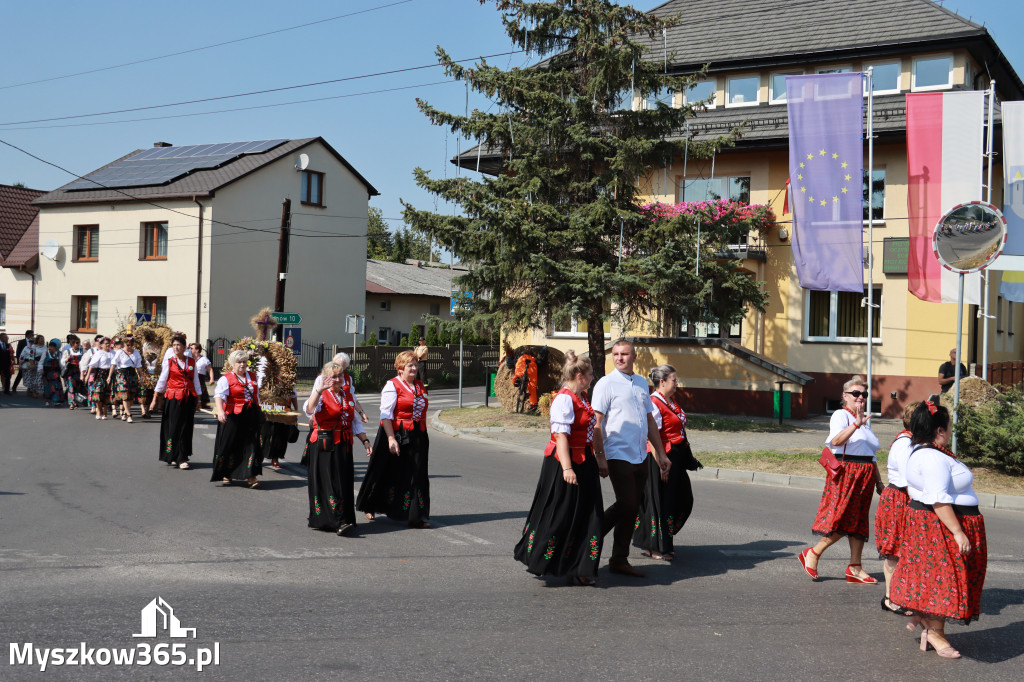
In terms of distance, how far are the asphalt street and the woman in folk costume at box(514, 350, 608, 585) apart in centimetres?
21

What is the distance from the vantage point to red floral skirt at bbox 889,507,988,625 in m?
5.32

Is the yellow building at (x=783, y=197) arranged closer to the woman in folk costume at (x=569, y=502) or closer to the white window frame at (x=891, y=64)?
the white window frame at (x=891, y=64)

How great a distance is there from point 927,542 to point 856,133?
46.1 feet

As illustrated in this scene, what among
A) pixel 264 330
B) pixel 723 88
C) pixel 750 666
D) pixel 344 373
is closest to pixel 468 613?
pixel 750 666

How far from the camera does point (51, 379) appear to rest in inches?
960

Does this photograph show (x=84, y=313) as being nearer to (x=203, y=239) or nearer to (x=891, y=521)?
(x=203, y=239)

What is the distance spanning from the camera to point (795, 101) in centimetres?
1803

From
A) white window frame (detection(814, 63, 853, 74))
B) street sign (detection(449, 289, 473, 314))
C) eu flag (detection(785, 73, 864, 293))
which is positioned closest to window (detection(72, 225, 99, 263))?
street sign (detection(449, 289, 473, 314))

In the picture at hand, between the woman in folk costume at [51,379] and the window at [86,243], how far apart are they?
15.4 metres

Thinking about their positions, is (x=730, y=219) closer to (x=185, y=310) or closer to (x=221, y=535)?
(x=221, y=535)

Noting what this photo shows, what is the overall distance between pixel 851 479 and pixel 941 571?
1.84 m

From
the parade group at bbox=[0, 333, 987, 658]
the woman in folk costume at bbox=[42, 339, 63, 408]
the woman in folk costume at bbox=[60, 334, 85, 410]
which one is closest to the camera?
the parade group at bbox=[0, 333, 987, 658]

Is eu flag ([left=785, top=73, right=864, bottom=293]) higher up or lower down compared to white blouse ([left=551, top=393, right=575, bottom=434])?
higher up

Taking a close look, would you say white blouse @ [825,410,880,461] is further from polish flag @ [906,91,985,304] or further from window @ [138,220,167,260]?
window @ [138,220,167,260]
